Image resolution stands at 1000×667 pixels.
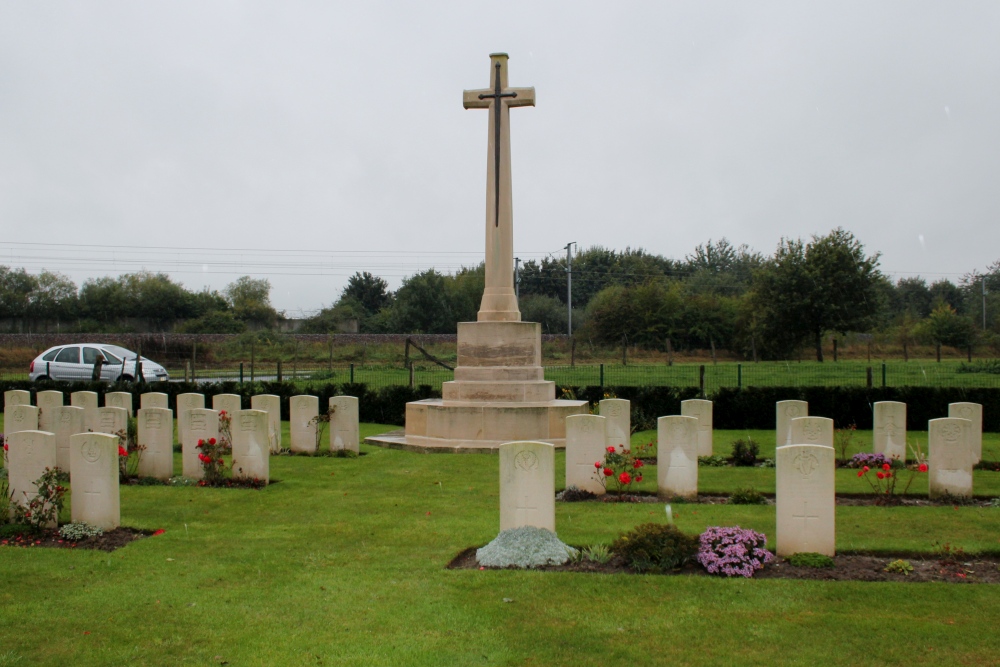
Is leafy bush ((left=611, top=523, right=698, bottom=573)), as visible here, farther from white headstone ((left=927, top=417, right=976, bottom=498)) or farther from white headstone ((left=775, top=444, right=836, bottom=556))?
white headstone ((left=927, top=417, right=976, bottom=498))

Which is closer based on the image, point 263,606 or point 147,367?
point 263,606

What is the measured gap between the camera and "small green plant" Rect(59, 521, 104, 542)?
7.20 meters

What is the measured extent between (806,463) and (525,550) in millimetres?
2424

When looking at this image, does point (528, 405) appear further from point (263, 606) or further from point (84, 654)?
point (84, 654)

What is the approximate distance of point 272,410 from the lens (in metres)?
13.3

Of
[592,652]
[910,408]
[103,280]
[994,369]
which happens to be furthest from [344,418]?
[103,280]

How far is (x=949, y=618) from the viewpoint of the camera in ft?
16.4

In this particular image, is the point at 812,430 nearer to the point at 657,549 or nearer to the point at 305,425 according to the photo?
the point at 657,549

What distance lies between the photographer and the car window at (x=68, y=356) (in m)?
22.1

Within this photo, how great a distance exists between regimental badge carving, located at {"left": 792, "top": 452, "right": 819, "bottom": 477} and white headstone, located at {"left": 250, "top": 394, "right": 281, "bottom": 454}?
30.2 ft

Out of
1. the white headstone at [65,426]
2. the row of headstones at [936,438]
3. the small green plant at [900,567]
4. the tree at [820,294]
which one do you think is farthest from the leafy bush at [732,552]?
the tree at [820,294]

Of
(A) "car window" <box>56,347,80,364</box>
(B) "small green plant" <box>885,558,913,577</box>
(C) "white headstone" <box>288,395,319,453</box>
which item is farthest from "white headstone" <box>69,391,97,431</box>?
(B) "small green plant" <box>885,558,913,577</box>

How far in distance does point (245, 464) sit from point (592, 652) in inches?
268

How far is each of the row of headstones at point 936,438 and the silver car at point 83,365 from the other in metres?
18.0
